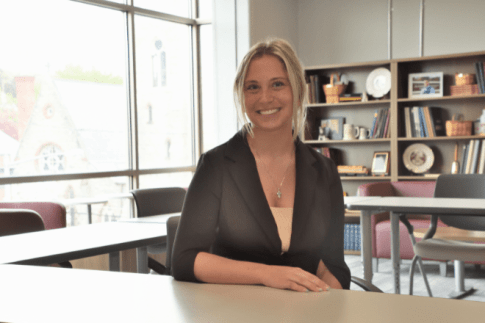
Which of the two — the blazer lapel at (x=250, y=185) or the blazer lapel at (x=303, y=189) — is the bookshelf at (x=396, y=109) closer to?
the blazer lapel at (x=303, y=189)

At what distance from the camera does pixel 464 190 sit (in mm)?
3971

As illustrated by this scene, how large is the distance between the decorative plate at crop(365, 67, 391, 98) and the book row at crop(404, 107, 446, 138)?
1.07 ft

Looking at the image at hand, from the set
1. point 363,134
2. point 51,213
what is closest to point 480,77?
point 363,134

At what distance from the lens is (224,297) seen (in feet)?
3.86

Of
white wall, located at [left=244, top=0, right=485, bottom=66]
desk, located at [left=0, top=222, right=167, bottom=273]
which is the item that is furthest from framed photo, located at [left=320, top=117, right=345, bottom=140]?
desk, located at [left=0, top=222, right=167, bottom=273]

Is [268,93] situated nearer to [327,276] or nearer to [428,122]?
[327,276]

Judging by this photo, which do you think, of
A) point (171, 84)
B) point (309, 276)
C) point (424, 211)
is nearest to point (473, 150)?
point (424, 211)

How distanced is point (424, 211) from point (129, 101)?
3614 millimetres

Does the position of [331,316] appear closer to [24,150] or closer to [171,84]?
[24,150]

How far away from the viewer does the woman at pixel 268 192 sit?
153 cm

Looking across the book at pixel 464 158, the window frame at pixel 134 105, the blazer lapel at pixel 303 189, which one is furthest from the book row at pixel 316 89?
the blazer lapel at pixel 303 189

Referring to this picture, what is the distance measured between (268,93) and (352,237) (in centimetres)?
451

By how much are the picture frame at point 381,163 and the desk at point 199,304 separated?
488cm

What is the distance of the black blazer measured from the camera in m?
1.50
